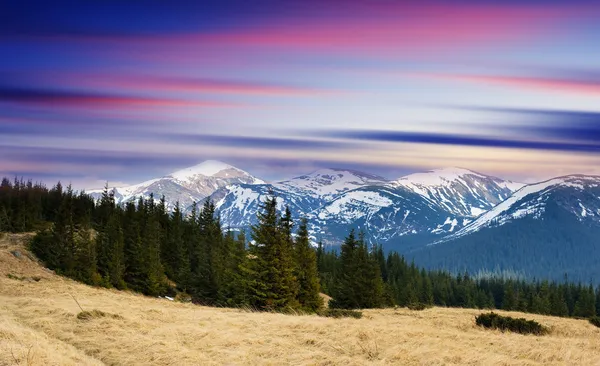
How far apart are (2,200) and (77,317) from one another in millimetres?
91766

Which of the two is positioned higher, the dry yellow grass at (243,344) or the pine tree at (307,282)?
the dry yellow grass at (243,344)

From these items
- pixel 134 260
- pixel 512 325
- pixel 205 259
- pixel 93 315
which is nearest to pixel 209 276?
pixel 205 259

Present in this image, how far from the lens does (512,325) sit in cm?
2506

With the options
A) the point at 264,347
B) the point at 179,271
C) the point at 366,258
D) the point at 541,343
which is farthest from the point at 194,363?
the point at 179,271

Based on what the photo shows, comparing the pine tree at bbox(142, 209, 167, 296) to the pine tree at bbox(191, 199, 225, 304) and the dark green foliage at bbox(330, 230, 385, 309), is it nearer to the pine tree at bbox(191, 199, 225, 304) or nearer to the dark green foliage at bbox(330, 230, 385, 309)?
the pine tree at bbox(191, 199, 225, 304)

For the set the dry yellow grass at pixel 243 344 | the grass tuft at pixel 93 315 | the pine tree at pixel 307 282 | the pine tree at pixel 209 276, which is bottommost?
the pine tree at pixel 209 276

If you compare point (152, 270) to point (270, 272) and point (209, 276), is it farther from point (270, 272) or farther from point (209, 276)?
point (270, 272)

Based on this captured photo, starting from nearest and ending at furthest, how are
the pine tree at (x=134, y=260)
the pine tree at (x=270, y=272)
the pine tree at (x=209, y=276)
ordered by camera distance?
the pine tree at (x=270, y=272) < the pine tree at (x=134, y=260) < the pine tree at (x=209, y=276)

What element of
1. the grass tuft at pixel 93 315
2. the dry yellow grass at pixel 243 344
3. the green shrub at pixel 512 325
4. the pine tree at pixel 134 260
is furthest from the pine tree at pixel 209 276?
the dry yellow grass at pixel 243 344

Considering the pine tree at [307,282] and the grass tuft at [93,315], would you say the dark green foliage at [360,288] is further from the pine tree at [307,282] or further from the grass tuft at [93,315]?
the grass tuft at [93,315]

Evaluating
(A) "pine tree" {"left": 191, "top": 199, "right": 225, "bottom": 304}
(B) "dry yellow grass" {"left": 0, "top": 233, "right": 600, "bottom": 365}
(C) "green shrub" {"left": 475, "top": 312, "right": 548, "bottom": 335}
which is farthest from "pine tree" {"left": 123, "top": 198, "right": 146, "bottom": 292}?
(C) "green shrub" {"left": 475, "top": 312, "right": 548, "bottom": 335}

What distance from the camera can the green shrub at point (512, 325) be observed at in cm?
2436

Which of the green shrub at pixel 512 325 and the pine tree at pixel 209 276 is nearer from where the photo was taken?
the green shrub at pixel 512 325

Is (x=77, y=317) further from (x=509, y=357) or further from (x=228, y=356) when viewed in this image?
(x=509, y=357)
